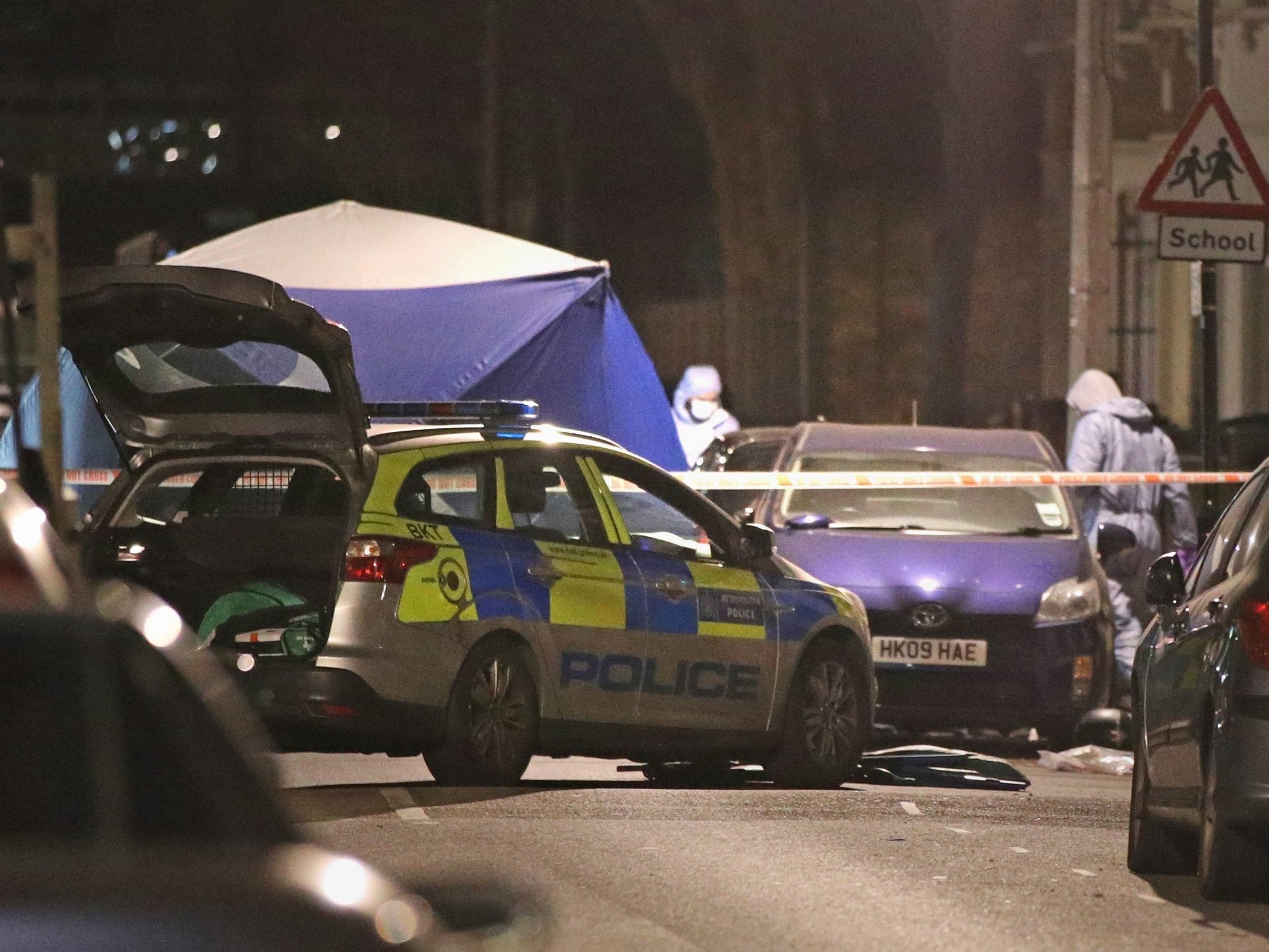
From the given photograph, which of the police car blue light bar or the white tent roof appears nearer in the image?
the police car blue light bar

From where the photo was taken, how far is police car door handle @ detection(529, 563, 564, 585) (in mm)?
10477

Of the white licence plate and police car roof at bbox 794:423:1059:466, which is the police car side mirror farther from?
police car roof at bbox 794:423:1059:466

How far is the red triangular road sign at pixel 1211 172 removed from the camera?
14.2 meters

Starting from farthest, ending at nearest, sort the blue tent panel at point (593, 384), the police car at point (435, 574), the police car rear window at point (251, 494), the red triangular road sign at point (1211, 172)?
the blue tent panel at point (593, 384), the red triangular road sign at point (1211, 172), the police car rear window at point (251, 494), the police car at point (435, 574)

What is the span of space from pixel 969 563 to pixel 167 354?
419 centimetres

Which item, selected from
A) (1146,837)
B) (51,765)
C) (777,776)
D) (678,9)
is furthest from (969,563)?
(678,9)

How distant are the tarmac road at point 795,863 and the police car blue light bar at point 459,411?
1.53m

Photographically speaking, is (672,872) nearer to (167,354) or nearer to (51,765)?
(51,765)

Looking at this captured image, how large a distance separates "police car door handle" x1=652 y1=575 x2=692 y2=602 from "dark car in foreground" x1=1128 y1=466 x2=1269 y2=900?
6.96 feet

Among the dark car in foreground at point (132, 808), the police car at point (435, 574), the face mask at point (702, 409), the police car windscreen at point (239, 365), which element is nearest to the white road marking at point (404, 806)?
the police car at point (435, 574)

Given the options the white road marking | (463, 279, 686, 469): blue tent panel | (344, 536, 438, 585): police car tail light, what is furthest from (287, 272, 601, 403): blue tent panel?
(344, 536, 438, 585): police car tail light

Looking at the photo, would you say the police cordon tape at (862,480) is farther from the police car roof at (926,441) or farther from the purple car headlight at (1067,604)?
the purple car headlight at (1067,604)

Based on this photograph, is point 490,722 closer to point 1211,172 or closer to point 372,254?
point 1211,172

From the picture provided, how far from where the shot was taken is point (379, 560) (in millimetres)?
9969
